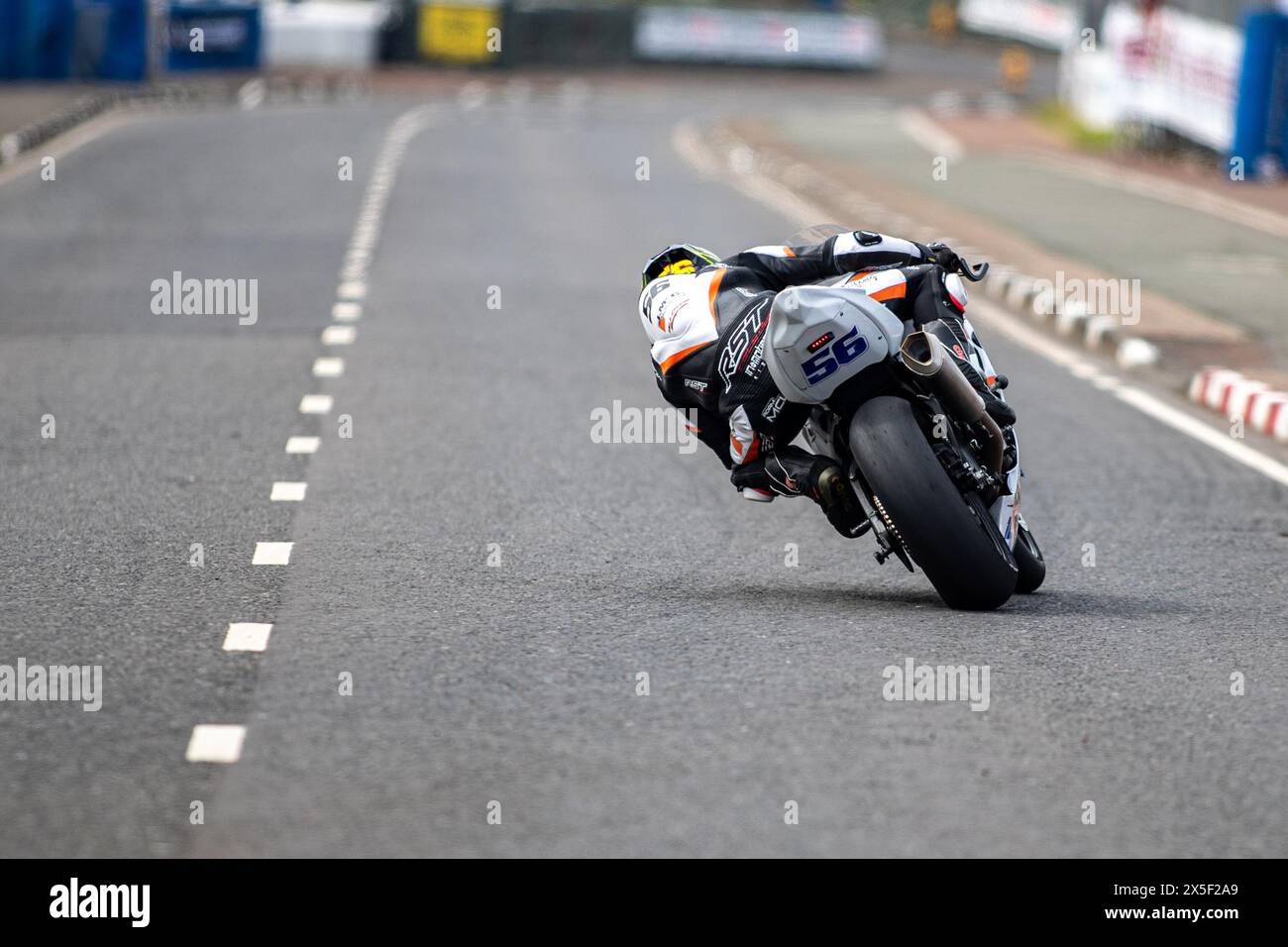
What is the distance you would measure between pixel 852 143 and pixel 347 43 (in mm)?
20401

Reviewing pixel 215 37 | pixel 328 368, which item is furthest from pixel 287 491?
pixel 215 37

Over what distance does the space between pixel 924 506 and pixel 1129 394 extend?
6361 mm

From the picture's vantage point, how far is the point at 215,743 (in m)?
5.54

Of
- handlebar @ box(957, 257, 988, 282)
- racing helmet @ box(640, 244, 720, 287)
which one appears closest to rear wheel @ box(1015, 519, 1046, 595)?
handlebar @ box(957, 257, 988, 282)

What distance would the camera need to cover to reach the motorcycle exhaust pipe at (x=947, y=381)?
691 cm

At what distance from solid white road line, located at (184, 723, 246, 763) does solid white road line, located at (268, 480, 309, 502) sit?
3.44m

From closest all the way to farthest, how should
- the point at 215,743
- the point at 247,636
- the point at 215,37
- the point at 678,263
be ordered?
1. the point at 215,743
2. the point at 247,636
3. the point at 678,263
4. the point at 215,37

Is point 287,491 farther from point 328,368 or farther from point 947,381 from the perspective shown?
point 328,368

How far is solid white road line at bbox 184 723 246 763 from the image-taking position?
17.8 ft

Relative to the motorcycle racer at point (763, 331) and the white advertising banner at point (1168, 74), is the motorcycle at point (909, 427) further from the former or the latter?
the white advertising banner at point (1168, 74)

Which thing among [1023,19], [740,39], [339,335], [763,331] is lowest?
[1023,19]

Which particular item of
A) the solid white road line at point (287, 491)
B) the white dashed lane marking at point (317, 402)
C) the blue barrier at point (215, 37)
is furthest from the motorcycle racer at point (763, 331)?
the blue barrier at point (215, 37)

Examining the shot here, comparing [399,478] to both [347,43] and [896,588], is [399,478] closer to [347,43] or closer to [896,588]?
[896,588]
